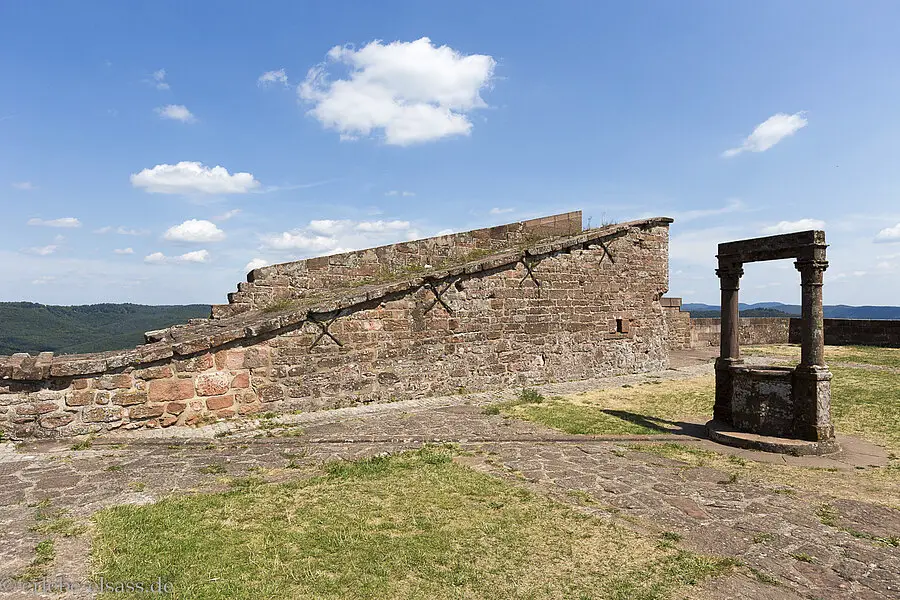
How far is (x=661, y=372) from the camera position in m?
13.4

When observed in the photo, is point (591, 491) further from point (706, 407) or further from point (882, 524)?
point (706, 407)

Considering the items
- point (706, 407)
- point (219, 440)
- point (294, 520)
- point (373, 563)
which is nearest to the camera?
point (373, 563)

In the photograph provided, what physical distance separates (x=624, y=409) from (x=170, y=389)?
291 inches

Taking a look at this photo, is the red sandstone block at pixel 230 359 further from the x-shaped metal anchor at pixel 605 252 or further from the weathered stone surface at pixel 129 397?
the x-shaped metal anchor at pixel 605 252

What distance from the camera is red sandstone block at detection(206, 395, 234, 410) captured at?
25.5ft

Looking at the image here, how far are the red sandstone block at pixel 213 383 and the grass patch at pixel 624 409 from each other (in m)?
4.54

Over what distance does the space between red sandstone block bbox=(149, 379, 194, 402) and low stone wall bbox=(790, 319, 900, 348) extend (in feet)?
74.7

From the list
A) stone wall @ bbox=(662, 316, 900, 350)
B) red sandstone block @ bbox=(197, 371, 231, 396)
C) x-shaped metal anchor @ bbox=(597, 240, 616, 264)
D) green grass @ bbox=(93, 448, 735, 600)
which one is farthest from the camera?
stone wall @ bbox=(662, 316, 900, 350)

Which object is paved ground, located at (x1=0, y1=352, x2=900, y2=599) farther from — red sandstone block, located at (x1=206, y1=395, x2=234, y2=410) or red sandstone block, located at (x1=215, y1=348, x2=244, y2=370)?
red sandstone block, located at (x1=215, y1=348, x2=244, y2=370)

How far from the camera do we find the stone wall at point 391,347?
6941mm

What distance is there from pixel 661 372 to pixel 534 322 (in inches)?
169

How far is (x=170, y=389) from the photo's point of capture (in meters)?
7.43

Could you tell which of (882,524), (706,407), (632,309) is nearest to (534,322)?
(632,309)

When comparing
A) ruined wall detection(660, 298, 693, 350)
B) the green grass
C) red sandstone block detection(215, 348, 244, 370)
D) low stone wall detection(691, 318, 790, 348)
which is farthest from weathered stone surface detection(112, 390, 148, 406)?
low stone wall detection(691, 318, 790, 348)
